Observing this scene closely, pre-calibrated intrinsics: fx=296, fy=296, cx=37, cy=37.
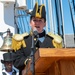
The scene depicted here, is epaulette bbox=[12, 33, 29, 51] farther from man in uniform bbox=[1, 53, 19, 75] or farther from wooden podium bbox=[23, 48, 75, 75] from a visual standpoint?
man in uniform bbox=[1, 53, 19, 75]

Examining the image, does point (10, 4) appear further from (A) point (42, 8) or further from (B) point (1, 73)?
(A) point (42, 8)

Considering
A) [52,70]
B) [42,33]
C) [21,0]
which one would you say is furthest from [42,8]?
[21,0]

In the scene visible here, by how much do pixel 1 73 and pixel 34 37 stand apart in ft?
10.7

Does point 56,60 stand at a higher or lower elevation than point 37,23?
lower

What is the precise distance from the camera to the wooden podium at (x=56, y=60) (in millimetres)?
1356

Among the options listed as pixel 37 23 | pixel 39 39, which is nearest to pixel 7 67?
pixel 39 39

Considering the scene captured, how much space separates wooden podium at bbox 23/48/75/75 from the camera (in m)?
1.36

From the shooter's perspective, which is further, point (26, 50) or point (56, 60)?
point (26, 50)

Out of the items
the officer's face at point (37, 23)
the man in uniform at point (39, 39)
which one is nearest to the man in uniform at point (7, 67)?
the man in uniform at point (39, 39)

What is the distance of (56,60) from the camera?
1423mm

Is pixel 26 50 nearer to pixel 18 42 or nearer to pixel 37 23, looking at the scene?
A: pixel 18 42

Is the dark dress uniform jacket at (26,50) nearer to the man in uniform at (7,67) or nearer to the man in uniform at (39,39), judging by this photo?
the man in uniform at (39,39)

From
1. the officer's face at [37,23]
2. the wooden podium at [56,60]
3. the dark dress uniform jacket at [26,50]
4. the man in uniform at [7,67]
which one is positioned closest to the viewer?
the wooden podium at [56,60]

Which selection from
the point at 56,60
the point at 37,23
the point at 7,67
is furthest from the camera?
the point at 7,67
